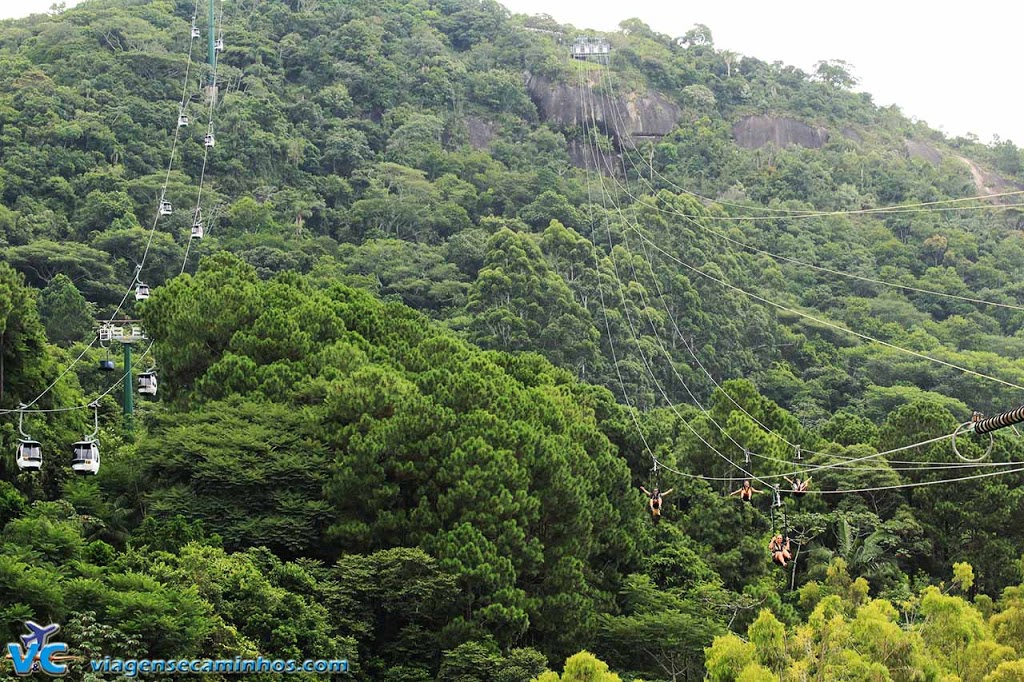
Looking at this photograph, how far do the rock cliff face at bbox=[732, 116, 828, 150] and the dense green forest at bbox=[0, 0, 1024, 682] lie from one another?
26cm

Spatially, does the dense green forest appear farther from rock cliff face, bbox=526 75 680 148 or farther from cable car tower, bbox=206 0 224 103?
cable car tower, bbox=206 0 224 103

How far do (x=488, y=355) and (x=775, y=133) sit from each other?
59808mm

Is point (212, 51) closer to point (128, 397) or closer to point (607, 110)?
point (607, 110)

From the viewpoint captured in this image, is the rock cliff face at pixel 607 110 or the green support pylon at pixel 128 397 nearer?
the green support pylon at pixel 128 397

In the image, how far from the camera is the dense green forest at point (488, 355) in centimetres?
3105

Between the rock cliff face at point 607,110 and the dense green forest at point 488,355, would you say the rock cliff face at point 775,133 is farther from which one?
the rock cliff face at point 607,110

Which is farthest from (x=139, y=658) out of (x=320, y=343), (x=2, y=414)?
(x=320, y=343)

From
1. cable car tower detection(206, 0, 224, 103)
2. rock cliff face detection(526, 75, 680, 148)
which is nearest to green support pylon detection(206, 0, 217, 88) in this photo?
cable car tower detection(206, 0, 224, 103)

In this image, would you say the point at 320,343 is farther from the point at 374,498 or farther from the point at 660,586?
the point at 660,586

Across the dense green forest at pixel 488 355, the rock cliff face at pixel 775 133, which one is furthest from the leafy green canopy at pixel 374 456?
the rock cliff face at pixel 775 133

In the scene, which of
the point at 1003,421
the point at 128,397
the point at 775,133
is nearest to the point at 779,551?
the point at 128,397

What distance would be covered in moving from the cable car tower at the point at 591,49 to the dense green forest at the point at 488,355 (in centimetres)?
153

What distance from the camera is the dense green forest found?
31.0 m

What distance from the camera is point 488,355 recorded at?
140 feet
